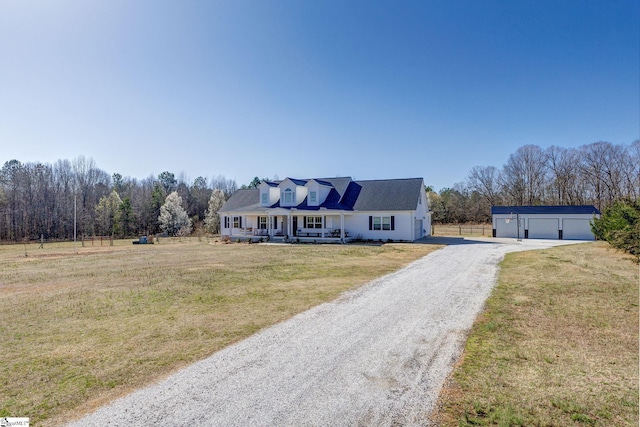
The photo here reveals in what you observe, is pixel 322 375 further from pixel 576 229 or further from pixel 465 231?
pixel 465 231

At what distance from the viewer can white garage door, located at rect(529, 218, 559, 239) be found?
30.8 metres

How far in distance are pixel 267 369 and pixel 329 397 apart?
1.14 metres

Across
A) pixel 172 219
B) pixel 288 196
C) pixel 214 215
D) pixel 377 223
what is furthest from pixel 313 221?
pixel 172 219

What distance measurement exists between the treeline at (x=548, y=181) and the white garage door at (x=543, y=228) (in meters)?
16.3

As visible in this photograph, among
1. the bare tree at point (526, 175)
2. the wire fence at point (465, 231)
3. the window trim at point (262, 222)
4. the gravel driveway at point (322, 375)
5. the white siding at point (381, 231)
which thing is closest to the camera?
the gravel driveway at point (322, 375)

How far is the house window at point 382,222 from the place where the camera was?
92.6 feet

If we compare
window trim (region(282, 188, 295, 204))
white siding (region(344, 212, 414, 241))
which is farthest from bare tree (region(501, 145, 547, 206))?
window trim (region(282, 188, 295, 204))

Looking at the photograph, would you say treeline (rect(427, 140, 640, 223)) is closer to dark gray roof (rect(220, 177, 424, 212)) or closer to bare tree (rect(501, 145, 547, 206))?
bare tree (rect(501, 145, 547, 206))

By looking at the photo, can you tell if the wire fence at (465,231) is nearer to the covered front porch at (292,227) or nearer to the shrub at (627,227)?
the covered front porch at (292,227)

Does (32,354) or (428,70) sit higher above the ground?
(428,70)

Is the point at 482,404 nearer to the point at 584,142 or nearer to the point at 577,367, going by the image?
the point at 577,367

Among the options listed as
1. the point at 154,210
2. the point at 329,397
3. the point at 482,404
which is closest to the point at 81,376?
the point at 329,397

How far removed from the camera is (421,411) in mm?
3859

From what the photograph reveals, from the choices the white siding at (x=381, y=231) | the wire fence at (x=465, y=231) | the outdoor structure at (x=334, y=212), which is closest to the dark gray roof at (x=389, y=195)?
the outdoor structure at (x=334, y=212)
